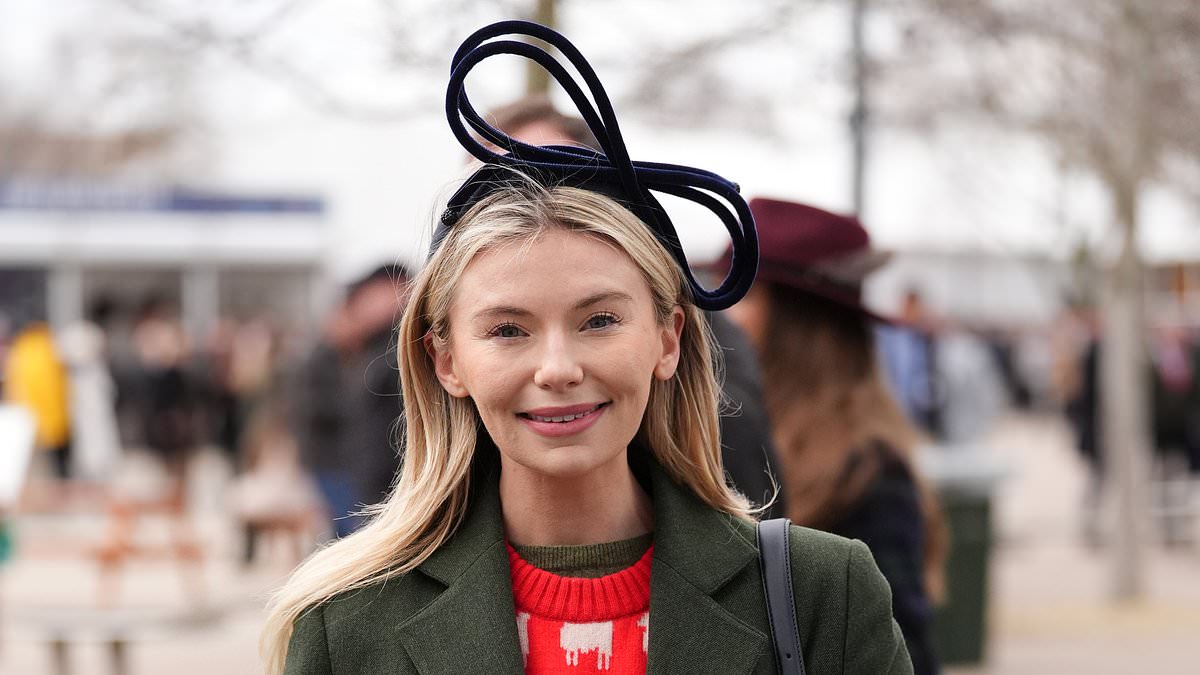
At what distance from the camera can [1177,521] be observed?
12250 millimetres

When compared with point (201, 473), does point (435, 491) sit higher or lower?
lower

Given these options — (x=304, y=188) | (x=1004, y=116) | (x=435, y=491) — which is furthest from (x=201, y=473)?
(x=435, y=491)

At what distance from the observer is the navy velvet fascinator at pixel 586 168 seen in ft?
6.77

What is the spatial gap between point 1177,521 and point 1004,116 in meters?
3.70

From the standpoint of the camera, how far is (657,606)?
205cm

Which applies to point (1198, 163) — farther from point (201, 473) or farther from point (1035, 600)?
point (201, 473)

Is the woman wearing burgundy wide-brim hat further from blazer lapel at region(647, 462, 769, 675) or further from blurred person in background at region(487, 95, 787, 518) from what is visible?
blazer lapel at region(647, 462, 769, 675)

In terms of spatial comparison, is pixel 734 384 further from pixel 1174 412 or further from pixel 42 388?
pixel 42 388

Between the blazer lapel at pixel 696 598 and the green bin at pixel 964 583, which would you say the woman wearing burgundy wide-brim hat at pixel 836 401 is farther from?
the green bin at pixel 964 583

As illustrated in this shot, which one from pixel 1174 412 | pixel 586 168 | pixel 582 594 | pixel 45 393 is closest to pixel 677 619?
pixel 582 594

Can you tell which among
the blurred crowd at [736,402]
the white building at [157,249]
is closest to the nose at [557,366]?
the blurred crowd at [736,402]

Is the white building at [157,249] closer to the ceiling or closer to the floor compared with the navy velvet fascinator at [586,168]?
closer to the ceiling

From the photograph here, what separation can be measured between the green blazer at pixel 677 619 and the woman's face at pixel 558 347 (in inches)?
7.1

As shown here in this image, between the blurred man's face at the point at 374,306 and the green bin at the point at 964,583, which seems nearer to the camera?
the blurred man's face at the point at 374,306
